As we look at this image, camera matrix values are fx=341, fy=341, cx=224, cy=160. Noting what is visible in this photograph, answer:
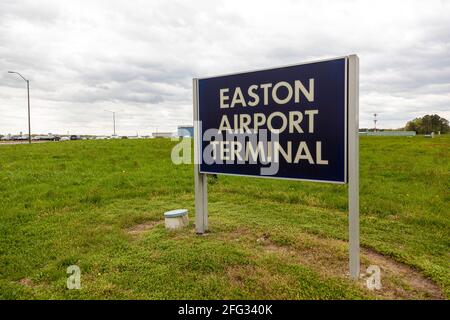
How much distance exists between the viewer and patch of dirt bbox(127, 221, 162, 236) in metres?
6.07

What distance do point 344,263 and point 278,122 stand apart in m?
2.07

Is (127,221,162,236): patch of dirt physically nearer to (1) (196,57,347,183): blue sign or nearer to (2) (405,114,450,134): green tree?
(1) (196,57,347,183): blue sign

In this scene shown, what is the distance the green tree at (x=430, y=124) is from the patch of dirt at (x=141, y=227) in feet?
357

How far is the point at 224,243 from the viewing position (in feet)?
17.0

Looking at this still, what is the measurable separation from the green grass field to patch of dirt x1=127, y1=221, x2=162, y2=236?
0.02 meters

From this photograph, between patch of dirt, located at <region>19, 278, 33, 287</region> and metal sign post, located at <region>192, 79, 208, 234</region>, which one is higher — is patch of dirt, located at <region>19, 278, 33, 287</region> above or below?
below

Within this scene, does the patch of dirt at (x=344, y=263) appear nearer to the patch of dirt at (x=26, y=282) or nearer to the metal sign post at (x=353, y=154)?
the metal sign post at (x=353, y=154)

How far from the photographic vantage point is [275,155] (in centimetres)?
485

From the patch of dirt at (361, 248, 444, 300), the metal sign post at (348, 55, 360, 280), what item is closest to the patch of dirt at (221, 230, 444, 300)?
the patch of dirt at (361, 248, 444, 300)

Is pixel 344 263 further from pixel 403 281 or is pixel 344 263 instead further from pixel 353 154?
pixel 353 154

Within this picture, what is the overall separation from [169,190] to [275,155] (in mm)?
5509

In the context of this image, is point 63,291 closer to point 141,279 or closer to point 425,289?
point 141,279

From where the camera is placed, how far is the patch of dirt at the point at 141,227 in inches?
239

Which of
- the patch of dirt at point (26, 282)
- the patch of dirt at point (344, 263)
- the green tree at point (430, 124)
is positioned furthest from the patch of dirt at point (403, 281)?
the green tree at point (430, 124)
